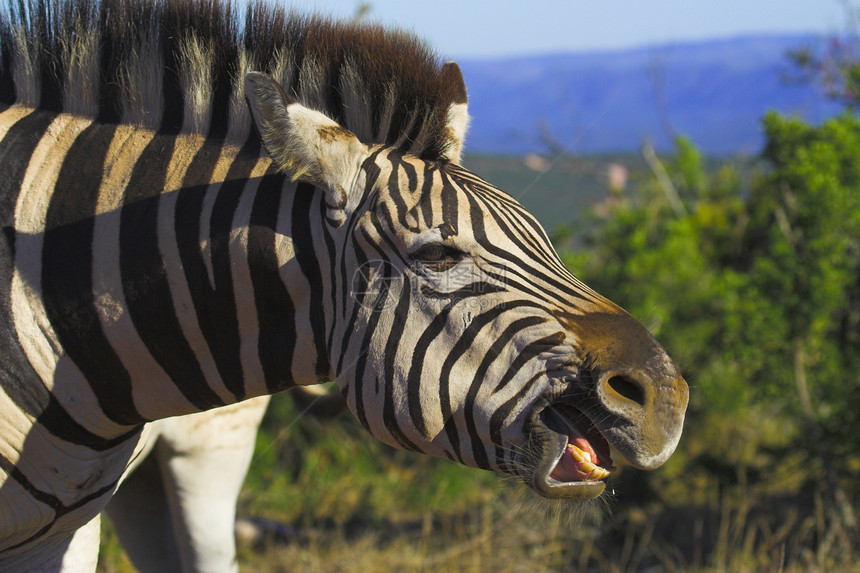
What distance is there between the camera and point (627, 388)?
187cm

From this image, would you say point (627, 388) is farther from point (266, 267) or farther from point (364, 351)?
point (266, 267)

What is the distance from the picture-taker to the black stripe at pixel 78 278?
211 cm

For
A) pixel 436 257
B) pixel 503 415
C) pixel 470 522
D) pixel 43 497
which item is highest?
pixel 436 257

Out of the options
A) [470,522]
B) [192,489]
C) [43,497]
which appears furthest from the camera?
[470,522]

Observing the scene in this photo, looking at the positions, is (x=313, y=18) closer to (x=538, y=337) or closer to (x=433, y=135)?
(x=433, y=135)

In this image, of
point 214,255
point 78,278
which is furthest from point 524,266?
point 78,278

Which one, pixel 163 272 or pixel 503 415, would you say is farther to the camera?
pixel 163 272

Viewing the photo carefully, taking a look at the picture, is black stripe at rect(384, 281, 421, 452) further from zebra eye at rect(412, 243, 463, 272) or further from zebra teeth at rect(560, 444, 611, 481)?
zebra teeth at rect(560, 444, 611, 481)

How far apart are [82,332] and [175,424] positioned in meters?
1.38

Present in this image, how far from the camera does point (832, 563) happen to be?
15.3 feet

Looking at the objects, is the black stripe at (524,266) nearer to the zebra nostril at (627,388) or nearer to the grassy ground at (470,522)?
the zebra nostril at (627,388)

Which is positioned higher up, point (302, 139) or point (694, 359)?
point (302, 139)

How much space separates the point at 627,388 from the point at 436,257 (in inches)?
22.0

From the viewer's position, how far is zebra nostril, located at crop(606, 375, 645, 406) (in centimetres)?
184
